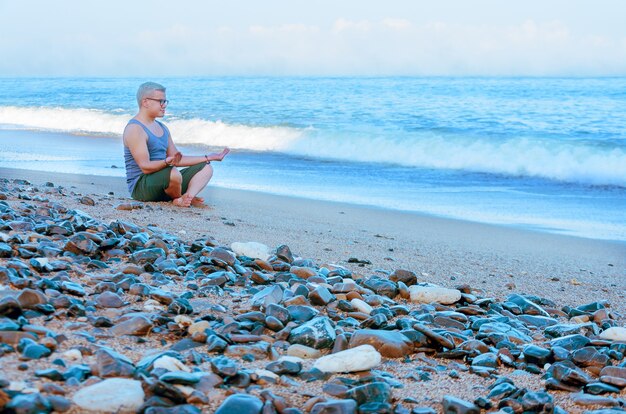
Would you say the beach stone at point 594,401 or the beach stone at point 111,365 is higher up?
the beach stone at point 111,365

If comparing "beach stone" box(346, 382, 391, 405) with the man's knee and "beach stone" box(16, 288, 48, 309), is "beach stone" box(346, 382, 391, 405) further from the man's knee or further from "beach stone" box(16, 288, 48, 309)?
the man's knee

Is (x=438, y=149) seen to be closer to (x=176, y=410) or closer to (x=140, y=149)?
(x=140, y=149)

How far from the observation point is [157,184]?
646 centimetres

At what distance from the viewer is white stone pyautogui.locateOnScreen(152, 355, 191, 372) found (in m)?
2.21

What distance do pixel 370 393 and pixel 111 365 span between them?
30.6 inches

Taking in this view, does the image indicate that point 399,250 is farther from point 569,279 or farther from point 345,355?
point 345,355

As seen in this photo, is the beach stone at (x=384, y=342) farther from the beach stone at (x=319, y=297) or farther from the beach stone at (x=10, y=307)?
the beach stone at (x=10, y=307)

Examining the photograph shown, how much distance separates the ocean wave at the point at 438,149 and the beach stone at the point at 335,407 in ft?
30.4

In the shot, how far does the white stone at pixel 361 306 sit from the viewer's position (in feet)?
10.7

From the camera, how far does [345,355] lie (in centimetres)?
250

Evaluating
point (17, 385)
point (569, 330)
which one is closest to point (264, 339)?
point (17, 385)

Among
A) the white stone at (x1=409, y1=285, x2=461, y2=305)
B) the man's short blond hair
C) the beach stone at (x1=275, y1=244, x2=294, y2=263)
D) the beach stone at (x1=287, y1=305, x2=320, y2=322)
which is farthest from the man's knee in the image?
the beach stone at (x1=287, y1=305, x2=320, y2=322)

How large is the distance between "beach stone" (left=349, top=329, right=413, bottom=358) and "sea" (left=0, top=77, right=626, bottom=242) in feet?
14.1

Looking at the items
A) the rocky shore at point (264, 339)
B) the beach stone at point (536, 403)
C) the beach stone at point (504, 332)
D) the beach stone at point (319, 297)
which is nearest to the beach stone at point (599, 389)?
the rocky shore at point (264, 339)
